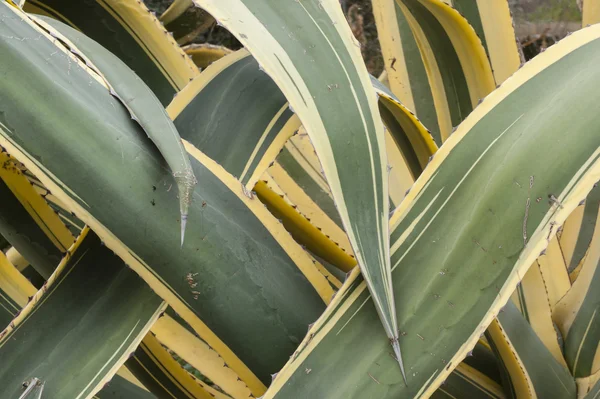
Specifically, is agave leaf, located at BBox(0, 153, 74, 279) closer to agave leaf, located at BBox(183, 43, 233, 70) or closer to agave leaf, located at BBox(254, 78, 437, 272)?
agave leaf, located at BBox(254, 78, 437, 272)

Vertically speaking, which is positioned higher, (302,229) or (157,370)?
(302,229)

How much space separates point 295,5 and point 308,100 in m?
0.07

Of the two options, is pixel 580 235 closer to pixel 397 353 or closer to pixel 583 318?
pixel 583 318

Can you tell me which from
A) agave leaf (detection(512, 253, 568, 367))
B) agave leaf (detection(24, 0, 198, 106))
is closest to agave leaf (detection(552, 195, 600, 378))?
agave leaf (detection(512, 253, 568, 367))

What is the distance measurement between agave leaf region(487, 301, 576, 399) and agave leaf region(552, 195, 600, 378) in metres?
0.02

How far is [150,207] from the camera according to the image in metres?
0.35

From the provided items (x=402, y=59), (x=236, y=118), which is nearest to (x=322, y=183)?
(x=402, y=59)

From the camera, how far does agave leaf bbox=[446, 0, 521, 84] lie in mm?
639

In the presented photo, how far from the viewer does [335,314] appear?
379mm

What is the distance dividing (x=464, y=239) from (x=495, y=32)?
1.12ft

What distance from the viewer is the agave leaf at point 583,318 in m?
0.49

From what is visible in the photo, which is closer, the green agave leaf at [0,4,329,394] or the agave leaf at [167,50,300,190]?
the green agave leaf at [0,4,329,394]

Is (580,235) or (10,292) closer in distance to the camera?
(10,292)

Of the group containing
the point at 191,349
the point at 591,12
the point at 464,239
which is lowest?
the point at 191,349
